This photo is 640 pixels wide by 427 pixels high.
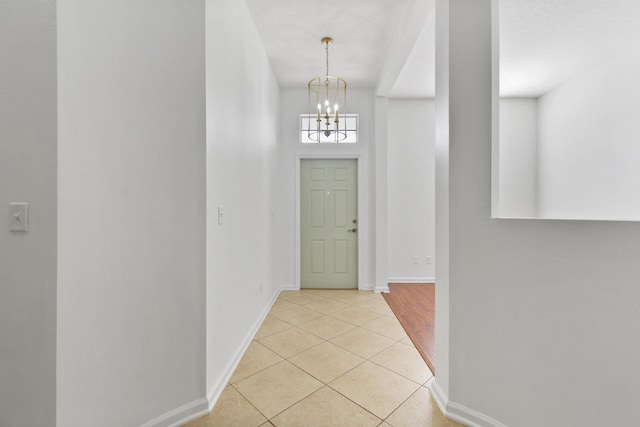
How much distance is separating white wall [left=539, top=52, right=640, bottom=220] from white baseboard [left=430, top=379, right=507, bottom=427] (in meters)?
2.66

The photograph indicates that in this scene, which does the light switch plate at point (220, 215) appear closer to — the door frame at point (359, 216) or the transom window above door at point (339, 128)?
the door frame at point (359, 216)

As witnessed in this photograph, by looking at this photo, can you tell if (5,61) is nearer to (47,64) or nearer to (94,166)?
(47,64)

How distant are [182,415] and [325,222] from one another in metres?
3.02

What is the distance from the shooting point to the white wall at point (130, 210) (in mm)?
1158

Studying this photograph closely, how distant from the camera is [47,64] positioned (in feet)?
3.58

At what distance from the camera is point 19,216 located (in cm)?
110

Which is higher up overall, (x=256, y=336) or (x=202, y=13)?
(x=202, y=13)

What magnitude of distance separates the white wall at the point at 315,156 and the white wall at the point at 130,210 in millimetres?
2551

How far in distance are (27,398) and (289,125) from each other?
379 centimetres

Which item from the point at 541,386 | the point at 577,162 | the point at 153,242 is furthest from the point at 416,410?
the point at 577,162

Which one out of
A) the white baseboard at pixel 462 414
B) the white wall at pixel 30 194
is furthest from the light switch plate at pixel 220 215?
the white baseboard at pixel 462 414

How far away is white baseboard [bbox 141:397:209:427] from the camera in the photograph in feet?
4.92

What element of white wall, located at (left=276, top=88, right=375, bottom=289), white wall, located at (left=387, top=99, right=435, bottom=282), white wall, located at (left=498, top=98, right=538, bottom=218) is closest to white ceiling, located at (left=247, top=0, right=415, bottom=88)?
white wall, located at (left=276, top=88, right=375, bottom=289)

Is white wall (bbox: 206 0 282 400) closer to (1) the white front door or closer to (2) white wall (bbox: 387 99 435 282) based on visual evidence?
(1) the white front door
